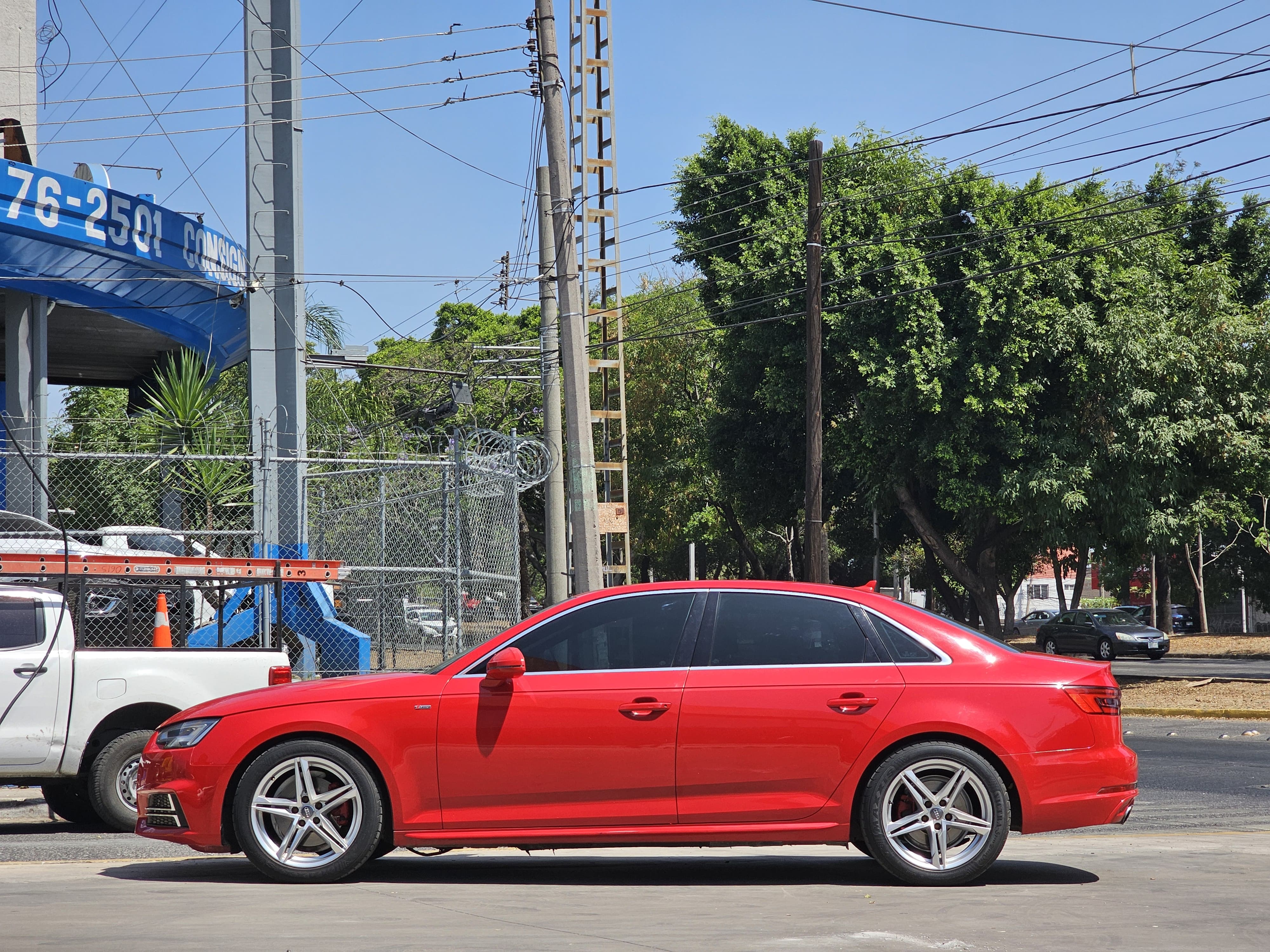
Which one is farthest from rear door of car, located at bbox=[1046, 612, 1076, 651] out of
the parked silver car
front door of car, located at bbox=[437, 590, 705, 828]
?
front door of car, located at bbox=[437, 590, 705, 828]

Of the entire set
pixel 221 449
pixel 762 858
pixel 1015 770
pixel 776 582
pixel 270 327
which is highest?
pixel 270 327

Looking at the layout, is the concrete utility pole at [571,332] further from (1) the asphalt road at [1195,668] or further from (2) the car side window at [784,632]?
(1) the asphalt road at [1195,668]

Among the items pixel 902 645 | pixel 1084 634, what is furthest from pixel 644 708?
pixel 1084 634

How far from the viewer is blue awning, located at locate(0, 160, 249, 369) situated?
722 inches

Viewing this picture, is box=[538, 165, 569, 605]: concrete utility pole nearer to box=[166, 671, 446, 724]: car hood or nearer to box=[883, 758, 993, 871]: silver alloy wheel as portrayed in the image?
box=[166, 671, 446, 724]: car hood

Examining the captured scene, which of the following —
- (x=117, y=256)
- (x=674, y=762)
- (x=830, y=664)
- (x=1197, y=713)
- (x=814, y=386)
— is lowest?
(x=1197, y=713)

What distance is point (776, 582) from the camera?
22.2 feet

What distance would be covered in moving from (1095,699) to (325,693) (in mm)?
3829

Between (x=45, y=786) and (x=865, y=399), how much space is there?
25708mm

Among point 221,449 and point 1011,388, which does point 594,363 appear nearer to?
point 221,449

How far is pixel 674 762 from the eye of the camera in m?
6.27

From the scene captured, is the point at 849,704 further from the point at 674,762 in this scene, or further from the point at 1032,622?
the point at 1032,622

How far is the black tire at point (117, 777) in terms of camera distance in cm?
876

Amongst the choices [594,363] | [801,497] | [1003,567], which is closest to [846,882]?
[594,363]
